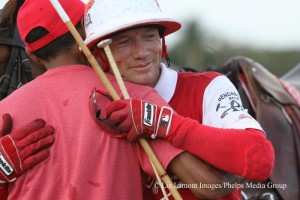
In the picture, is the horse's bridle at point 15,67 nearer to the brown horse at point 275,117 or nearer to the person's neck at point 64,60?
the person's neck at point 64,60

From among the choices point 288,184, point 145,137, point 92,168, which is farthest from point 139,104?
point 288,184

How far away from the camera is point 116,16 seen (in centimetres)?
304

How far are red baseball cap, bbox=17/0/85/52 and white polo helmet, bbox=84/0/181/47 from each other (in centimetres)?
11

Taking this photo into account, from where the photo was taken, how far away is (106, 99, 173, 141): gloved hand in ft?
9.03

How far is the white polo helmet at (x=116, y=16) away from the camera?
3.00 meters

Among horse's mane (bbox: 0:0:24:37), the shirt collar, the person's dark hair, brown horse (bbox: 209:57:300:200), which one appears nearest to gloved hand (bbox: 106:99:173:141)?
the shirt collar

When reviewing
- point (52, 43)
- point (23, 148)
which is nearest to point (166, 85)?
point (52, 43)

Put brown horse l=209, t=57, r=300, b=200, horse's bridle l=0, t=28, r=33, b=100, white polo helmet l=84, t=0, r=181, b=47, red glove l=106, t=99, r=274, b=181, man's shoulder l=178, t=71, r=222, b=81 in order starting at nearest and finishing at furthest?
red glove l=106, t=99, r=274, b=181
white polo helmet l=84, t=0, r=181, b=47
man's shoulder l=178, t=71, r=222, b=81
horse's bridle l=0, t=28, r=33, b=100
brown horse l=209, t=57, r=300, b=200

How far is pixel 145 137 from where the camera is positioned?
281 centimetres

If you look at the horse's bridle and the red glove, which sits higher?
the horse's bridle

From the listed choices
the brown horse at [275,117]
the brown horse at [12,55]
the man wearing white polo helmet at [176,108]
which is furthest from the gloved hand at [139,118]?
the brown horse at [275,117]

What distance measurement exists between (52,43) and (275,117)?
9.14ft

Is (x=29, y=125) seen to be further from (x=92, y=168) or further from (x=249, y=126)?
(x=249, y=126)

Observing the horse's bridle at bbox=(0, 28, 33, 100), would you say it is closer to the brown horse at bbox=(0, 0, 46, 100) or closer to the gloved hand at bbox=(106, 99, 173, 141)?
the brown horse at bbox=(0, 0, 46, 100)
